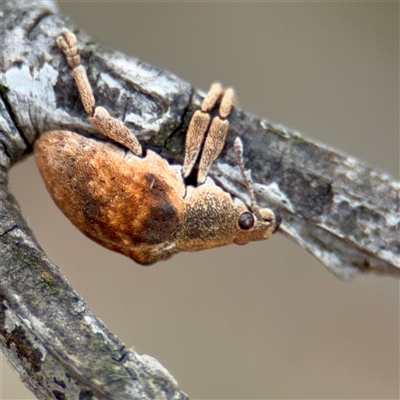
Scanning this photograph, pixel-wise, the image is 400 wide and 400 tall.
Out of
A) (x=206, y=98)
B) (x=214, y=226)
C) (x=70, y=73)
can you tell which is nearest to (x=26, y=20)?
(x=70, y=73)

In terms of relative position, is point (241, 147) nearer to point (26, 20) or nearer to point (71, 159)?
point (71, 159)

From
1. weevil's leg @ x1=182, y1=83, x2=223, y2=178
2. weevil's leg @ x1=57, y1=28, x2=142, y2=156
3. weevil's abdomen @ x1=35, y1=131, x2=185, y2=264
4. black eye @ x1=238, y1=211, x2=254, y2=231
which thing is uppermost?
weevil's leg @ x1=182, y1=83, x2=223, y2=178

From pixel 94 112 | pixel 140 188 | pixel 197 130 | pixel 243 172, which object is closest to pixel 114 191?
pixel 140 188

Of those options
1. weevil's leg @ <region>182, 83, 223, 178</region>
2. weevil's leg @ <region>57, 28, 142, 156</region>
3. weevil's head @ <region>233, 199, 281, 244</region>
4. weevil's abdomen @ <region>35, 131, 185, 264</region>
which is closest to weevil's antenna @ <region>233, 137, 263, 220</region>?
weevil's head @ <region>233, 199, 281, 244</region>

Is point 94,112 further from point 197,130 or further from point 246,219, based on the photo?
point 246,219

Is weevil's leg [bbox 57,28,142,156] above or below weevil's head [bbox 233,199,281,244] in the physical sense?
below

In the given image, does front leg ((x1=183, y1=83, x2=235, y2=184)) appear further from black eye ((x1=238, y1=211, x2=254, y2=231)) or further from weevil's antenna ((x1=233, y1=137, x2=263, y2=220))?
black eye ((x1=238, y1=211, x2=254, y2=231))

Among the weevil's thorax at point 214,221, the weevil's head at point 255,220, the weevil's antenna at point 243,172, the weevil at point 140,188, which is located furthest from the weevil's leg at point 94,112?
the weevil's head at point 255,220
